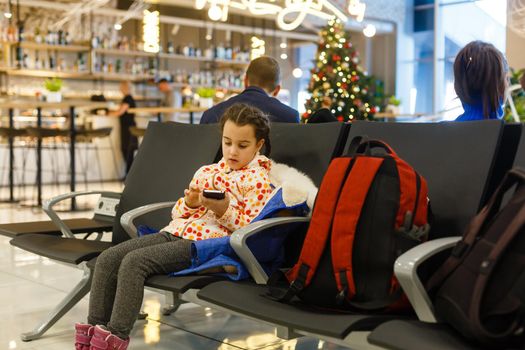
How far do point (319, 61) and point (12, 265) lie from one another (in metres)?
5.02

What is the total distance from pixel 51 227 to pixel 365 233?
1.75 meters

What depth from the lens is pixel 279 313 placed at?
1.63m

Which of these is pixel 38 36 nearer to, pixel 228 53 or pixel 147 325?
pixel 228 53

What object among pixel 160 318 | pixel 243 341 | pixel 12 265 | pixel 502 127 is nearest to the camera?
pixel 502 127

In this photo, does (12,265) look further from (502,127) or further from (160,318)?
(502,127)

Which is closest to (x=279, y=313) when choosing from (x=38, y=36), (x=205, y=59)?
(x=38, y=36)

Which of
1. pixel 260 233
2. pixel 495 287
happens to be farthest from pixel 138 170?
pixel 495 287

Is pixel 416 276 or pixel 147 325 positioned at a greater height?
pixel 416 276

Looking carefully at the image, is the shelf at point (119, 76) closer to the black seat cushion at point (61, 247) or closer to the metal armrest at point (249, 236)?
the black seat cushion at point (61, 247)

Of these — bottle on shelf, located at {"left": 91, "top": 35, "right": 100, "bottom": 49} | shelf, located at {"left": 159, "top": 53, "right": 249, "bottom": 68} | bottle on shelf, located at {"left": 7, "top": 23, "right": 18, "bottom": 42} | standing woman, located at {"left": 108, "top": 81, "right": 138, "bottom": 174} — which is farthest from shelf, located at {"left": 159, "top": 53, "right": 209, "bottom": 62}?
bottle on shelf, located at {"left": 7, "top": 23, "right": 18, "bottom": 42}

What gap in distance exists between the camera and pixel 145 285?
208cm

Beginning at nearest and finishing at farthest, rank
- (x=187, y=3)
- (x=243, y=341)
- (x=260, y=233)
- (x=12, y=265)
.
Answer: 1. (x=260, y=233)
2. (x=243, y=341)
3. (x=12, y=265)
4. (x=187, y=3)

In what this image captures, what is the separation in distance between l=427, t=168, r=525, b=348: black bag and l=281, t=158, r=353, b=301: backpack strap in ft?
1.14

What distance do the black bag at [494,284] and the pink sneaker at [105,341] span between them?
38.5 inches
